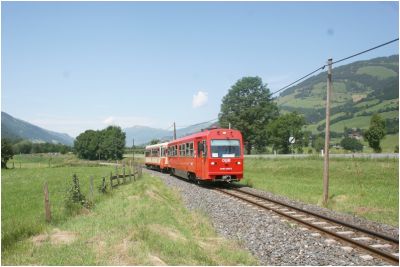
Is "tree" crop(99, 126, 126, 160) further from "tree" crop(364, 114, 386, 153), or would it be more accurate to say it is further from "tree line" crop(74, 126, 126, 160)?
"tree" crop(364, 114, 386, 153)

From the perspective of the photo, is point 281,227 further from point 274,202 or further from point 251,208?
point 274,202

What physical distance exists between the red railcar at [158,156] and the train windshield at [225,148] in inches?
619

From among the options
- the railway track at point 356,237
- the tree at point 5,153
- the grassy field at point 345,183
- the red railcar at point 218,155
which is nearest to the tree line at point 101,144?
the tree at point 5,153

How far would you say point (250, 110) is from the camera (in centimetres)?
8181

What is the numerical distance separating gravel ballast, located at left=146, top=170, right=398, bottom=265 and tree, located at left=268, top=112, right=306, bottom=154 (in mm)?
60380

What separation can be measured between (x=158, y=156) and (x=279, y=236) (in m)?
36.4

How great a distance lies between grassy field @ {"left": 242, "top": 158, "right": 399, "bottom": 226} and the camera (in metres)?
17.2

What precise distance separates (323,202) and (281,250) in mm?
9294

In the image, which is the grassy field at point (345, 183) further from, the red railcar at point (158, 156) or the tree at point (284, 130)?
the tree at point (284, 130)

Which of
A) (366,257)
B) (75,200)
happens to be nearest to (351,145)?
(75,200)

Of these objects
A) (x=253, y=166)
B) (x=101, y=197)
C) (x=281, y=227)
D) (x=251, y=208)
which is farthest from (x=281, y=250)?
(x=253, y=166)

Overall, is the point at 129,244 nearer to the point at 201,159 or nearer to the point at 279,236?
the point at 279,236

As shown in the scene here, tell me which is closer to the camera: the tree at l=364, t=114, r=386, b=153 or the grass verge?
the grass verge

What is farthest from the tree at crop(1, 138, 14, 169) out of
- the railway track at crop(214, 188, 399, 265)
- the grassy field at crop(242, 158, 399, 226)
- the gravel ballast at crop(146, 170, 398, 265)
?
the railway track at crop(214, 188, 399, 265)
